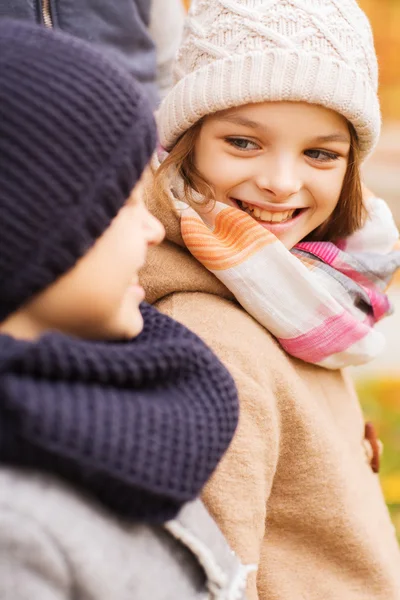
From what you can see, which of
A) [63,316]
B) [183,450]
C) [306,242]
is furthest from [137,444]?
[306,242]

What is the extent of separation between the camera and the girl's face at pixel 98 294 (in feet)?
2.83

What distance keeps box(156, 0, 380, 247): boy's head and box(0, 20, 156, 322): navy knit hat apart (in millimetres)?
466

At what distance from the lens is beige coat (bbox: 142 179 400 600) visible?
121cm

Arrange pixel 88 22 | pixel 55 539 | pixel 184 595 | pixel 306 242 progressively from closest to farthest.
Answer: pixel 55 539 < pixel 184 595 < pixel 306 242 < pixel 88 22

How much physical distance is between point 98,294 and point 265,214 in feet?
1.91

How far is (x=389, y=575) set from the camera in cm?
140

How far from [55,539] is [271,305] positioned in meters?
0.64

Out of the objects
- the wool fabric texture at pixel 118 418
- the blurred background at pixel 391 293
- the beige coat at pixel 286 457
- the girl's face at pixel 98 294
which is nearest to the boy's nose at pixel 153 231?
the girl's face at pixel 98 294

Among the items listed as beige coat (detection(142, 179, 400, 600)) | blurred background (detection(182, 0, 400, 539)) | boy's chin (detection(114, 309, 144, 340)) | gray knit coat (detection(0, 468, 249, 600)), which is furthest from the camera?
blurred background (detection(182, 0, 400, 539))

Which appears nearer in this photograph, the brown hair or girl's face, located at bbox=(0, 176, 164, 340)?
girl's face, located at bbox=(0, 176, 164, 340)

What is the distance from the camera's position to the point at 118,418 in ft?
2.64

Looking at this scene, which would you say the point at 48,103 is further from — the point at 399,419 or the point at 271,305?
the point at 399,419

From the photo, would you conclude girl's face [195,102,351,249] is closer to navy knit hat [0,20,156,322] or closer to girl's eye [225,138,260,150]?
girl's eye [225,138,260,150]

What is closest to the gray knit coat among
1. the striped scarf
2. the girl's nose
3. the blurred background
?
the striped scarf
